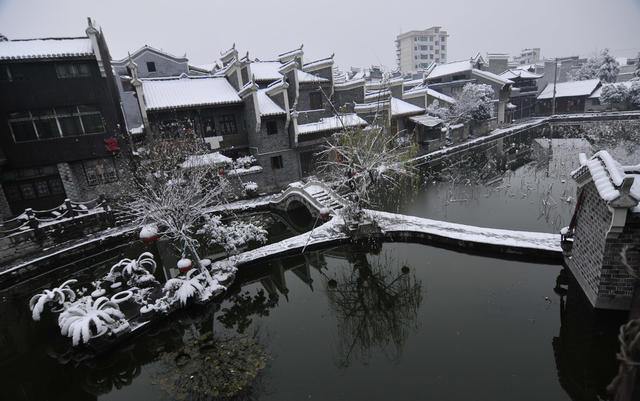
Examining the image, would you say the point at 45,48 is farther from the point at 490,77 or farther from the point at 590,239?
the point at 490,77

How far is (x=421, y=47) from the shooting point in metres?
88.3

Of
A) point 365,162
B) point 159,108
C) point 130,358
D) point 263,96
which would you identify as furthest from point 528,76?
point 130,358

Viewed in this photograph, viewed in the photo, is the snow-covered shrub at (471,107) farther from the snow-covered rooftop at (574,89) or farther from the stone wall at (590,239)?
the stone wall at (590,239)

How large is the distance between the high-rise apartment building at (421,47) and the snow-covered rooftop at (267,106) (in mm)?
75985

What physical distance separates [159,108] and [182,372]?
17.0 m

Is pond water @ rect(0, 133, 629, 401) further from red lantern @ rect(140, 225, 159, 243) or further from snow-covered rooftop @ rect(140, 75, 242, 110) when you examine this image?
snow-covered rooftop @ rect(140, 75, 242, 110)

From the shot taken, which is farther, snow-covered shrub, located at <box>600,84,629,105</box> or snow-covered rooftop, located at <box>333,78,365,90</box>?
snow-covered shrub, located at <box>600,84,629,105</box>

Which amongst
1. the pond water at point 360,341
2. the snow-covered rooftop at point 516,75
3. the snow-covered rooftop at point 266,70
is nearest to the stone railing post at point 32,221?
the pond water at point 360,341

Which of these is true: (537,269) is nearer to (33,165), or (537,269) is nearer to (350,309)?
(350,309)

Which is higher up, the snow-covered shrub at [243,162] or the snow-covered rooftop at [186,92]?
the snow-covered rooftop at [186,92]

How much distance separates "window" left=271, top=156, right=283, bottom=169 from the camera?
23203mm

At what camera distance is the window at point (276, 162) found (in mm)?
23203

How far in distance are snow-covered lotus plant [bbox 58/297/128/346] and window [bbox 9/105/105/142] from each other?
13735mm

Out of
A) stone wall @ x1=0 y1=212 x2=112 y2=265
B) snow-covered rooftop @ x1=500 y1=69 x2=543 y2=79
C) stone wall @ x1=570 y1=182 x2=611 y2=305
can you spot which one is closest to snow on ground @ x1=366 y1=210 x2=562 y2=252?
stone wall @ x1=570 y1=182 x2=611 y2=305
